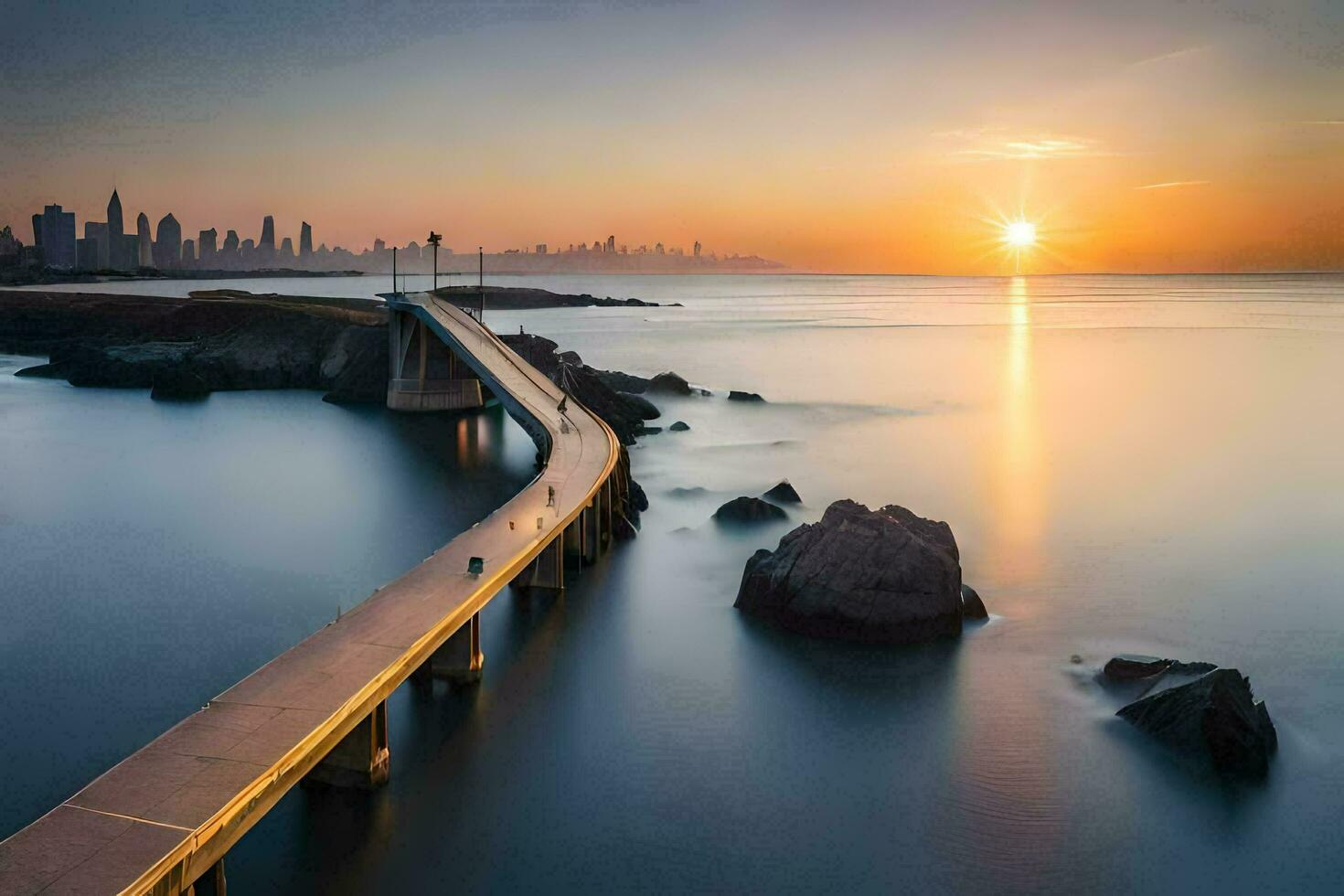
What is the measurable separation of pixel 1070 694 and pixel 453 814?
36.4 ft

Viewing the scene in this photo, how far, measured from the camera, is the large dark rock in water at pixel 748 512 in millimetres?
31812

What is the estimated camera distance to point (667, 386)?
62.4 metres

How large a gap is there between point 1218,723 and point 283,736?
526 inches

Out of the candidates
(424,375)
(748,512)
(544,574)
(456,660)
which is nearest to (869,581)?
(544,574)

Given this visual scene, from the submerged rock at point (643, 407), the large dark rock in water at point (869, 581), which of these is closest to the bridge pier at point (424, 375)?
the submerged rock at point (643, 407)

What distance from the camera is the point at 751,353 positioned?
98.6 meters

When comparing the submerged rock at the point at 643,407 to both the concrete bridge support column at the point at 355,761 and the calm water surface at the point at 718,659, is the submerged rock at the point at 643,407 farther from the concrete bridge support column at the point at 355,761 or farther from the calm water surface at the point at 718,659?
the concrete bridge support column at the point at 355,761

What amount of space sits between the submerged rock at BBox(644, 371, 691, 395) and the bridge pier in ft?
31.2

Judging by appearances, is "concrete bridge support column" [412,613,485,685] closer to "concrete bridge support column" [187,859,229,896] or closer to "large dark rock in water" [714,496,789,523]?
"concrete bridge support column" [187,859,229,896]

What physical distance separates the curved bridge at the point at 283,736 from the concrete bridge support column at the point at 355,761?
0.02 metres

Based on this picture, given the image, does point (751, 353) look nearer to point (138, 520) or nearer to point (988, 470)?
point (988, 470)

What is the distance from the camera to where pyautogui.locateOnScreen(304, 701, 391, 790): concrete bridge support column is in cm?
1502

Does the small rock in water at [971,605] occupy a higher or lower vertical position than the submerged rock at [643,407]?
lower

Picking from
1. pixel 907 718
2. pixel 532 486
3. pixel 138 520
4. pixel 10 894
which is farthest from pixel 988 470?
pixel 10 894
